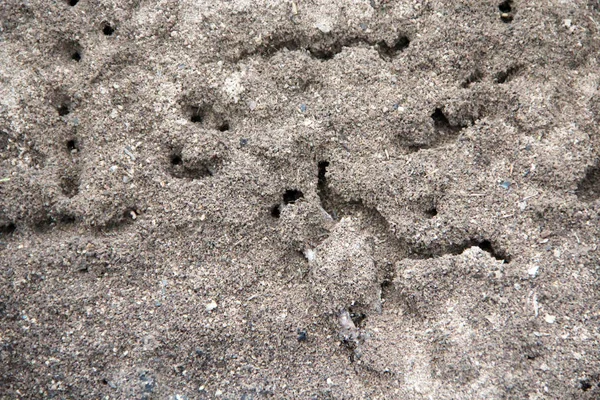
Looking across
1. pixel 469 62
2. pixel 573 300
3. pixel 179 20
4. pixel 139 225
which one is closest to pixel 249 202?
pixel 139 225

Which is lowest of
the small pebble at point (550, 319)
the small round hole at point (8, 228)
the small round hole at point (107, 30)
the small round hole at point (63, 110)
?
the small pebble at point (550, 319)

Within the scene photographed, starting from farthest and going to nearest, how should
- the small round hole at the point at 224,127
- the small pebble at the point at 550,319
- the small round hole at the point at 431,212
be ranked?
the small round hole at the point at 224,127
the small round hole at the point at 431,212
the small pebble at the point at 550,319

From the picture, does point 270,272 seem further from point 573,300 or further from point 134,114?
point 573,300

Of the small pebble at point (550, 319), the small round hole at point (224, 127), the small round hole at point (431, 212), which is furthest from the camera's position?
the small round hole at point (224, 127)

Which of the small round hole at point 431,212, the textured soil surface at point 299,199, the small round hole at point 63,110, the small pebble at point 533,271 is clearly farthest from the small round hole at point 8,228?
the small pebble at point 533,271

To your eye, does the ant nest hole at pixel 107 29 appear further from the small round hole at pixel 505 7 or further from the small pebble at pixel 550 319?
the small pebble at pixel 550 319

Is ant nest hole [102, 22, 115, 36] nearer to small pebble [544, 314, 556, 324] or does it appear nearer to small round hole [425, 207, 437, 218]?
small round hole [425, 207, 437, 218]

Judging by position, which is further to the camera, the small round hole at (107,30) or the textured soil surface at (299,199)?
the small round hole at (107,30)

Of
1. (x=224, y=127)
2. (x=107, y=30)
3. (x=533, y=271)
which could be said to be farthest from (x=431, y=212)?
(x=107, y=30)
